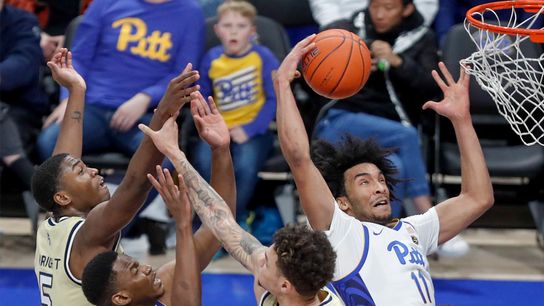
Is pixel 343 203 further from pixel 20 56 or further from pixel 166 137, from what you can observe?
pixel 20 56

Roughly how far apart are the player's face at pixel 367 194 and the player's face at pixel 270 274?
826 mm

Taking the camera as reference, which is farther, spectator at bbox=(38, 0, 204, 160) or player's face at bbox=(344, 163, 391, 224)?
spectator at bbox=(38, 0, 204, 160)

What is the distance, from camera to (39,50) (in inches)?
287

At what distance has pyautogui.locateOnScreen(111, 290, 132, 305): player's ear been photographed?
394 cm

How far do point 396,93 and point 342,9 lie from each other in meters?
0.74

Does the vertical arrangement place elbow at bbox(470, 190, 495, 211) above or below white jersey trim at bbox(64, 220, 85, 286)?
above

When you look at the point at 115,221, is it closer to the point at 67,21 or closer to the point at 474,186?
the point at 474,186

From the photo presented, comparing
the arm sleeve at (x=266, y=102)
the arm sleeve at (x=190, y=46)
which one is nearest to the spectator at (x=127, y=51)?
the arm sleeve at (x=190, y=46)

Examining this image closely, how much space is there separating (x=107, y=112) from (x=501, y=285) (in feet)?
9.25

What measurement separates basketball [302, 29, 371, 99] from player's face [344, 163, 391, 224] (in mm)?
366

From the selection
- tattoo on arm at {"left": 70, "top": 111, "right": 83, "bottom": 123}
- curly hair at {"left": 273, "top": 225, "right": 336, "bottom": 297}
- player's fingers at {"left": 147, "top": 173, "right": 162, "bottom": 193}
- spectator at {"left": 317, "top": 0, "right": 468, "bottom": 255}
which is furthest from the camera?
spectator at {"left": 317, "top": 0, "right": 468, "bottom": 255}

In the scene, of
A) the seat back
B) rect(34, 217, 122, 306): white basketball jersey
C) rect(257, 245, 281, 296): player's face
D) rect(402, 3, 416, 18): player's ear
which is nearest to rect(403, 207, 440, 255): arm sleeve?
rect(257, 245, 281, 296): player's face

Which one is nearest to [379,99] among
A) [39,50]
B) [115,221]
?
[39,50]

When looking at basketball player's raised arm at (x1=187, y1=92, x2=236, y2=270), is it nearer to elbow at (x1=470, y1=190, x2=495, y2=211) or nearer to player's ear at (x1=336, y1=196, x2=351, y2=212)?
player's ear at (x1=336, y1=196, x2=351, y2=212)
